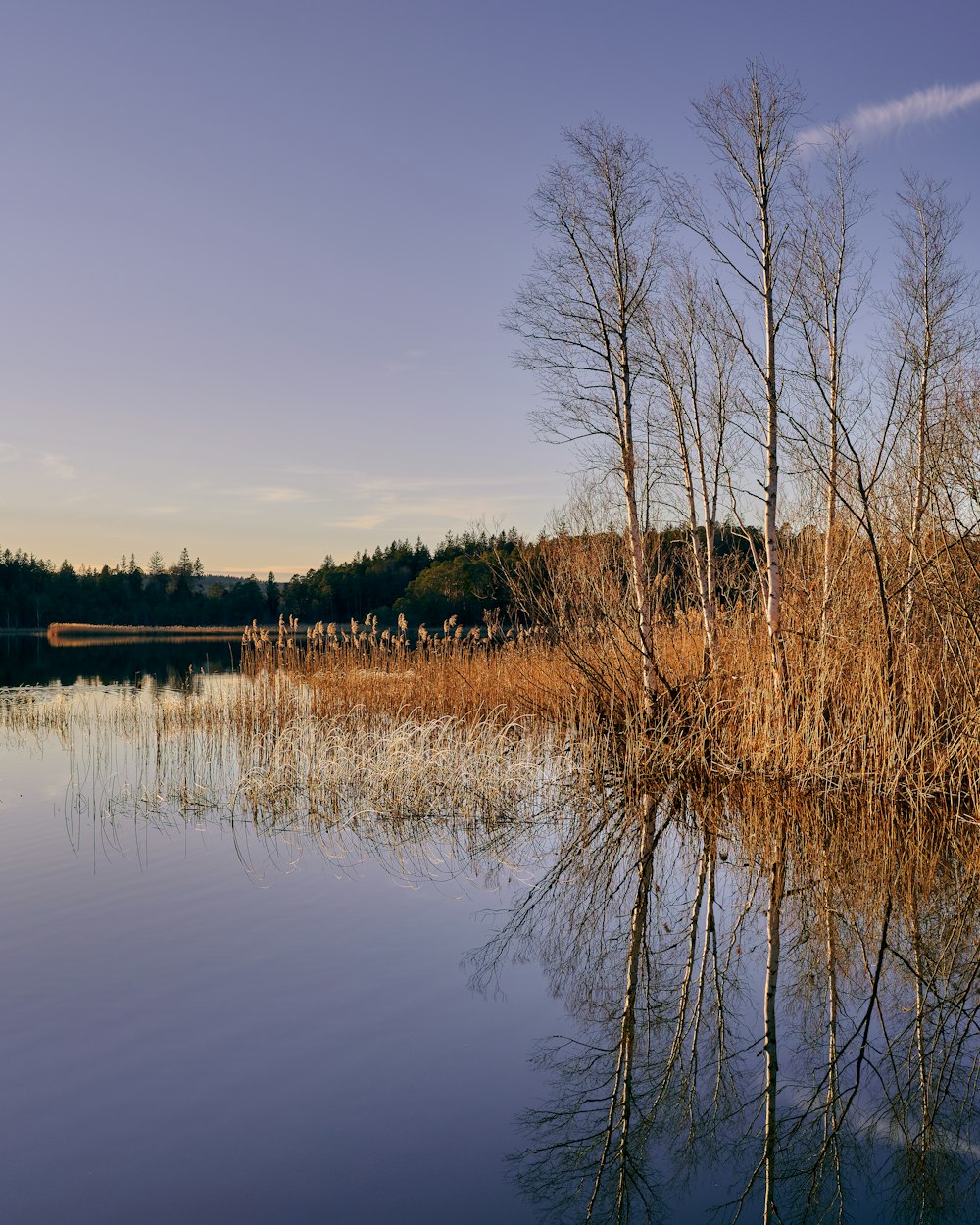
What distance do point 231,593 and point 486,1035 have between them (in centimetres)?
8627

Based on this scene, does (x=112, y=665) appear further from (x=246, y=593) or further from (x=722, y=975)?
(x=246, y=593)

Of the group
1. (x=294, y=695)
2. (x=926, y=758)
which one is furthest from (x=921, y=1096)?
(x=294, y=695)

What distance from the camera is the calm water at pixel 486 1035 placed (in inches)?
115

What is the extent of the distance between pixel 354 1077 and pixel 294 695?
34.1 ft

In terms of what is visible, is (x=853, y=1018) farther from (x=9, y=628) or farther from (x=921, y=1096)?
(x=9, y=628)

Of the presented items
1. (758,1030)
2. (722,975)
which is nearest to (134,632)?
(722,975)

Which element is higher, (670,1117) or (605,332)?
(605,332)

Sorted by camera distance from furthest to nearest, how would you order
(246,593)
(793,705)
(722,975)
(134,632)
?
(246,593), (134,632), (793,705), (722,975)

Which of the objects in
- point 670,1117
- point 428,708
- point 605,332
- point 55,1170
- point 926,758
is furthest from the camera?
point 428,708

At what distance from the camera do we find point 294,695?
13.7 metres

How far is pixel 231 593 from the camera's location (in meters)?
86.9

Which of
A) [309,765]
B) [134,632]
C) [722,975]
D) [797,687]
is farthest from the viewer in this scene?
[134,632]

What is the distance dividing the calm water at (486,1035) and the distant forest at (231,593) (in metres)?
41.1

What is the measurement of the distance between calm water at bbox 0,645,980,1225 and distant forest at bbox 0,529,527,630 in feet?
135
